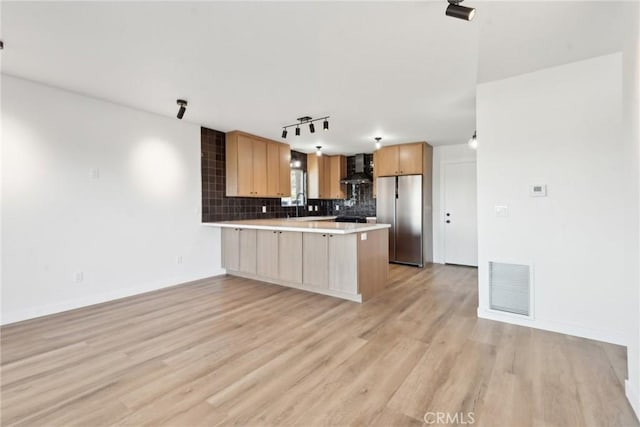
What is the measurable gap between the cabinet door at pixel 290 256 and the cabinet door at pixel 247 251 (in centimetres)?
56

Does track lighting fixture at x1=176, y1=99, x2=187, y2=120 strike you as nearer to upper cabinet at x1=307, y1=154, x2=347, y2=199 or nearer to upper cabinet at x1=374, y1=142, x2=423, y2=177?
upper cabinet at x1=307, y1=154, x2=347, y2=199

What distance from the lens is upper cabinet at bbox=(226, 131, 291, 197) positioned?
4.94 meters

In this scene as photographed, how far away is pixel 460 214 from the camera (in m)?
5.82

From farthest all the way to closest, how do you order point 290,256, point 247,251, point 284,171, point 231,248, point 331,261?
point 284,171, point 231,248, point 247,251, point 290,256, point 331,261

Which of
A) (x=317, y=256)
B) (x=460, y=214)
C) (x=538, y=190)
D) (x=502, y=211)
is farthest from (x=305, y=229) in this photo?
(x=460, y=214)

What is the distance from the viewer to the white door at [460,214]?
222 inches

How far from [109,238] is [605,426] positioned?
4.80 metres

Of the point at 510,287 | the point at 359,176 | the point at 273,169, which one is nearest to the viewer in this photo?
the point at 510,287

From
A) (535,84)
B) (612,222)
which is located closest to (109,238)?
(535,84)

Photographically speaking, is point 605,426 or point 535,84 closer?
point 605,426

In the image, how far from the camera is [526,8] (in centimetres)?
188

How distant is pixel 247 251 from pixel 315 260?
1.37 meters

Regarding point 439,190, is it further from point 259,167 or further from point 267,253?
point 267,253

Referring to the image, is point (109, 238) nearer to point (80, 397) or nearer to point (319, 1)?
point (80, 397)
